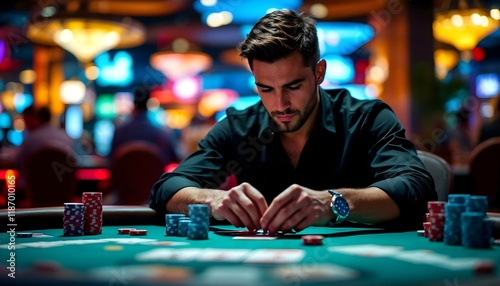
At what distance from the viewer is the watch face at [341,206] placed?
1.79m

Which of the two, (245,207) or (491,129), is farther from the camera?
(491,129)

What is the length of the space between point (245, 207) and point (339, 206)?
272mm

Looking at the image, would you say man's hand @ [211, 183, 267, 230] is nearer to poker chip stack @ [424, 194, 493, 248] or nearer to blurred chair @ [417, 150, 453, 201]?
poker chip stack @ [424, 194, 493, 248]

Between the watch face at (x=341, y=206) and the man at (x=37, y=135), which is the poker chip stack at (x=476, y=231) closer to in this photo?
the watch face at (x=341, y=206)

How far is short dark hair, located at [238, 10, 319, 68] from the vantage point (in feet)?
7.15

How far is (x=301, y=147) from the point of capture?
8.02ft

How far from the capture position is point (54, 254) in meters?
1.38

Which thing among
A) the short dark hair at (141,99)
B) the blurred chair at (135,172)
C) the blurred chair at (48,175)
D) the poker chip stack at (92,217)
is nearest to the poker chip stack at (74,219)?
the poker chip stack at (92,217)

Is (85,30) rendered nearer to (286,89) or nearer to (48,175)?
(48,175)

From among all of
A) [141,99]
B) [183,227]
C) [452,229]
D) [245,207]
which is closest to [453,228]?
[452,229]

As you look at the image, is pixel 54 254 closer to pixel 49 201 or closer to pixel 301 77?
pixel 301 77

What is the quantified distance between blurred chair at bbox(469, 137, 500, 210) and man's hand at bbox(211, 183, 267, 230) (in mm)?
3231

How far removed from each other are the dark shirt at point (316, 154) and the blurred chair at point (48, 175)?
2.23m

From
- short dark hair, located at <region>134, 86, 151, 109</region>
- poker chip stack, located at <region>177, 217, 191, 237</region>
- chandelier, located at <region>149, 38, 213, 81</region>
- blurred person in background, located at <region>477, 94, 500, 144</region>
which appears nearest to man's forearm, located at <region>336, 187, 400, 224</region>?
poker chip stack, located at <region>177, 217, 191, 237</region>
